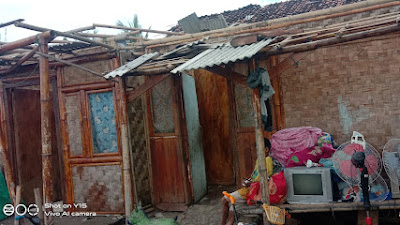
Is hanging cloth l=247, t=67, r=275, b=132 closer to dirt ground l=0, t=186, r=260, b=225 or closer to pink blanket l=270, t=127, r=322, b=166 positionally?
pink blanket l=270, t=127, r=322, b=166

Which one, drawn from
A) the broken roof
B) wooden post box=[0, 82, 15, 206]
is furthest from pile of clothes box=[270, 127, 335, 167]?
the broken roof

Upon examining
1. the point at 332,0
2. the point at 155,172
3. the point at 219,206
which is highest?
the point at 332,0

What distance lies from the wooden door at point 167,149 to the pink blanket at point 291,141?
6.68 feet

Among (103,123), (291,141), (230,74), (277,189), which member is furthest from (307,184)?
(103,123)

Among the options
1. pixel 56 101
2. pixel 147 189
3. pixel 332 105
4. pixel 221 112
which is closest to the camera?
pixel 332 105

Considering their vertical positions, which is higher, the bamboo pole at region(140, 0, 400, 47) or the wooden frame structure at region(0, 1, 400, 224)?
the bamboo pole at region(140, 0, 400, 47)

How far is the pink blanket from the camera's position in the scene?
5.87 m

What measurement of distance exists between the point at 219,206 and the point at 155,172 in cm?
154

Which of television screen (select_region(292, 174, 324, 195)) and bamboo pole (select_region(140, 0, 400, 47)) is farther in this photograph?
bamboo pole (select_region(140, 0, 400, 47))

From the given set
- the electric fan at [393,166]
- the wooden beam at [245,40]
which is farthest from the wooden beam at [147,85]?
the electric fan at [393,166]

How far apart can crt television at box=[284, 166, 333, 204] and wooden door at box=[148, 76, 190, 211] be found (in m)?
2.42

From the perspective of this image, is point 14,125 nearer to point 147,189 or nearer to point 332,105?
point 147,189

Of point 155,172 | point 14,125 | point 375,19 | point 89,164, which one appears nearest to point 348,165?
point 375,19

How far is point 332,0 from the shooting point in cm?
1195
